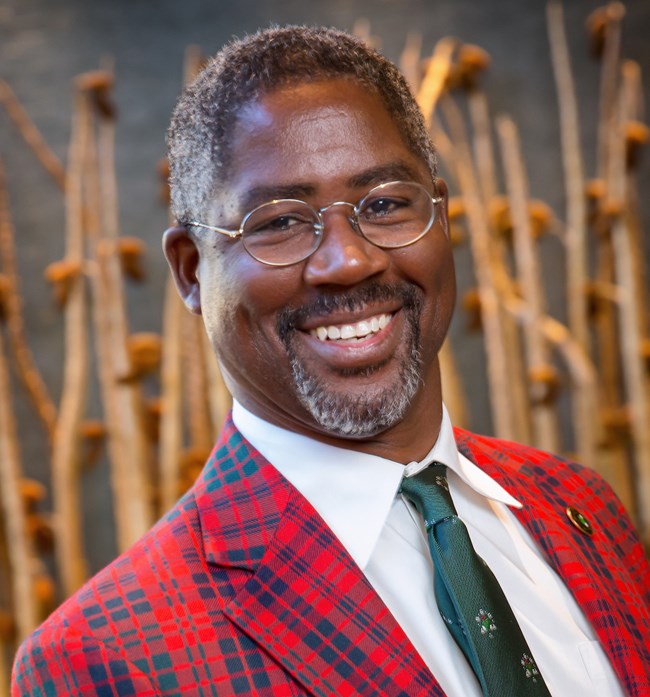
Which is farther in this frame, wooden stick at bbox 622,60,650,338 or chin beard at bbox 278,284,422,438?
wooden stick at bbox 622,60,650,338

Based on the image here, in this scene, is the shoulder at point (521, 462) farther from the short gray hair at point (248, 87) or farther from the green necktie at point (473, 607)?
the short gray hair at point (248, 87)

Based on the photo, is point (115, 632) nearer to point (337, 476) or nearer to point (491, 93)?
point (337, 476)

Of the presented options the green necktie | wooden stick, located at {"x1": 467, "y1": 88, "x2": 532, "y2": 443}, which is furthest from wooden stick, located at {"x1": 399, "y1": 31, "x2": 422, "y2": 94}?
the green necktie

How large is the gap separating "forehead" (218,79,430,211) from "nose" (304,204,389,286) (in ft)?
0.12

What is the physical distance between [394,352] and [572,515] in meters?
0.33

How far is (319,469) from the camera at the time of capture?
0.98 m

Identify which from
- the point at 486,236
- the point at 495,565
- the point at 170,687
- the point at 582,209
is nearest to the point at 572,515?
the point at 495,565

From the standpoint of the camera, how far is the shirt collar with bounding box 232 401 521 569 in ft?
3.11

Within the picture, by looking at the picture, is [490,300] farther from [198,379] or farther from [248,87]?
[248,87]

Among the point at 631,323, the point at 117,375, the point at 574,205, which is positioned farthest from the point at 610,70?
the point at 117,375

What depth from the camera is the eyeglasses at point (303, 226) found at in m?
0.94

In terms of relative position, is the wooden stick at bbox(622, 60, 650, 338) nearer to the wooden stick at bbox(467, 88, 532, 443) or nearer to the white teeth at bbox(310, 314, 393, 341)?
the wooden stick at bbox(467, 88, 532, 443)

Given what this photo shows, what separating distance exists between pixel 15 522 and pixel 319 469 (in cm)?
97

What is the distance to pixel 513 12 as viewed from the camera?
264 cm
